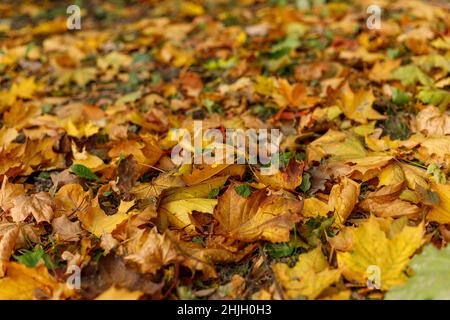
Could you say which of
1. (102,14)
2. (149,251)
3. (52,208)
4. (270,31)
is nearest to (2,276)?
(52,208)

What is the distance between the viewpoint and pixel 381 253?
1.24 meters

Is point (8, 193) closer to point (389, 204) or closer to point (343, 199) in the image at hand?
point (343, 199)

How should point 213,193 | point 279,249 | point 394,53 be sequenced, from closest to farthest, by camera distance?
point 279,249
point 213,193
point 394,53

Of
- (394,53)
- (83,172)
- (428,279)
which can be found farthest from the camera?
(394,53)

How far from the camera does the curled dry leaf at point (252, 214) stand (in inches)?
54.4

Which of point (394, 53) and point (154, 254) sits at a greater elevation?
point (394, 53)

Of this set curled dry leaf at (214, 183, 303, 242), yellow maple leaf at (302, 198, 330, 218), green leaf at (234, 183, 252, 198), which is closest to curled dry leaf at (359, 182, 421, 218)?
yellow maple leaf at (302, 198, 330, 218)

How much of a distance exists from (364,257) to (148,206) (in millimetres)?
697

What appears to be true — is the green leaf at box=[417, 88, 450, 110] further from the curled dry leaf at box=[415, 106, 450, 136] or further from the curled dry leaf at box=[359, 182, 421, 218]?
the curled dry leaf at box=[359, 182, 421, 218]

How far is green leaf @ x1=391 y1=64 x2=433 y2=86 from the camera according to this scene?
221 centimetres

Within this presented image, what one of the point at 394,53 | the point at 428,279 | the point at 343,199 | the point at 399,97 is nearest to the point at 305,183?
the point at 343,199

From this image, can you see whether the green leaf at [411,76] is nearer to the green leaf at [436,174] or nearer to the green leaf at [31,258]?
the green leaf at [436,174]

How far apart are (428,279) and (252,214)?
1.68ft
